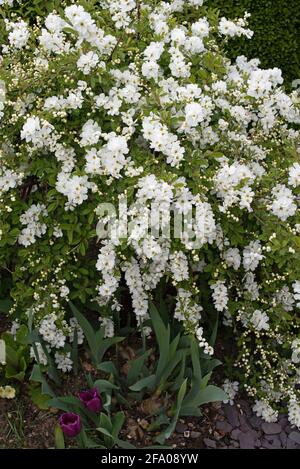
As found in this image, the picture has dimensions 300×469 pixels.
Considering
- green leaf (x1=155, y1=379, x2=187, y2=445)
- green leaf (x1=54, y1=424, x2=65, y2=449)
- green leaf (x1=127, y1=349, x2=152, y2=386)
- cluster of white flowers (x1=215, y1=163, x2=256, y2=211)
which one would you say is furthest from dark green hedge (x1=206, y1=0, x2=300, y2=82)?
green leaf (x1=54, y1=424, x2=65, y2=449)

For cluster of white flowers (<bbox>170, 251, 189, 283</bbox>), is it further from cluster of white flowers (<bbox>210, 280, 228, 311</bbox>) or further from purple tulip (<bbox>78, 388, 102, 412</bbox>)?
purple tulip (<bbox>78, 388, 102, 412</bbox>)

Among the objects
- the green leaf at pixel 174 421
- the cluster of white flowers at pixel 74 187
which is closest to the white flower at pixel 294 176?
the cluster of white flowers at pixel 74 187

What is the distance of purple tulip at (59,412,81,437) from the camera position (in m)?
2.66

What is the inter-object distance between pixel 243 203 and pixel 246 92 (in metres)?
0.60

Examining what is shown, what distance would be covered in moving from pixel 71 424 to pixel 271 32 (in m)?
2.51

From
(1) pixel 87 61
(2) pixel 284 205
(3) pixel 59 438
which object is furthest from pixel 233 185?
(3) pixel 59 438

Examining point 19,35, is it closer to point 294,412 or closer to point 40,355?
point 40,355

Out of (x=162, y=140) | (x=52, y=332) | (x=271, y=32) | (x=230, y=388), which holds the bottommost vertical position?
(x=230, y=388)

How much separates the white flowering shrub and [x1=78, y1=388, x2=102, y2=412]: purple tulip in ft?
1.02

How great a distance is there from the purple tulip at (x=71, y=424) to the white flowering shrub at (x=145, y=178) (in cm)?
40

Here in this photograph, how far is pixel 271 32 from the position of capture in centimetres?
401

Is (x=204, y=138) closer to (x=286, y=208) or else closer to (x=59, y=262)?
(x=286, y=208)

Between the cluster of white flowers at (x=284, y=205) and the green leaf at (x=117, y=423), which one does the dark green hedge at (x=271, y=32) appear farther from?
the green leaf at (x=117, y=423)

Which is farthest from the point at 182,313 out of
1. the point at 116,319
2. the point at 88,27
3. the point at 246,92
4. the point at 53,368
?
the point at 88,27
